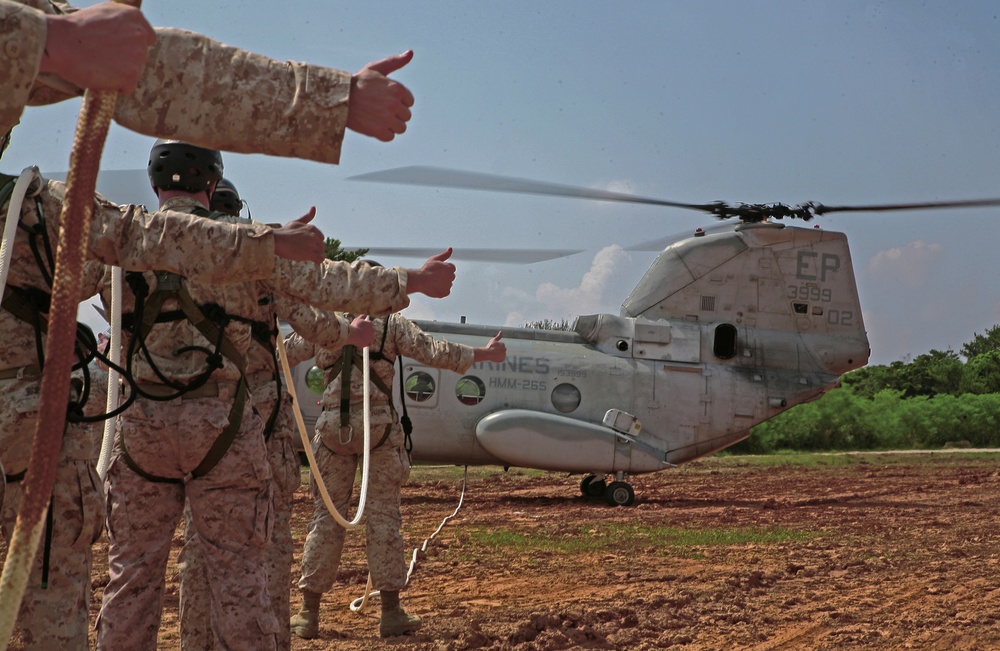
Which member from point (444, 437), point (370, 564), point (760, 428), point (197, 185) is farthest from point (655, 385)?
point (760, 428)

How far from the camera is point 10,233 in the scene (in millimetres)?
2871

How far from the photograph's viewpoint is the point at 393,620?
18.6 feet

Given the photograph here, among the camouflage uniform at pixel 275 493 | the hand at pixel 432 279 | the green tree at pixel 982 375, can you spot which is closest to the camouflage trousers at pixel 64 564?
the camouflage uniform at pixel 275 493

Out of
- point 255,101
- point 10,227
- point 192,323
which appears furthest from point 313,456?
point 255,101

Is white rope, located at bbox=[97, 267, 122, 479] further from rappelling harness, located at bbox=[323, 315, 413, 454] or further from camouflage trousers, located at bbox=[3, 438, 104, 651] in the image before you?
rappelling harness, located at bbox=[323, 315, 413, 454]

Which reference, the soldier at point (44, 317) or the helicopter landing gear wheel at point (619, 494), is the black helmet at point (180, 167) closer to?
the soldier at point (44, 317)

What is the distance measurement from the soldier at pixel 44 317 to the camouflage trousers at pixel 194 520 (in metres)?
0.28

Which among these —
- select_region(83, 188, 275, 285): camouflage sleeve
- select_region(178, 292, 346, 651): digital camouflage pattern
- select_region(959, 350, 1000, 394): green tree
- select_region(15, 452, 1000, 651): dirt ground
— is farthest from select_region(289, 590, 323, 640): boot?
select_region(959, 350, 1000, 394): green tree

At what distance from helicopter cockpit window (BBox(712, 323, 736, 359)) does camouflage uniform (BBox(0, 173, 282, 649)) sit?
475 inches

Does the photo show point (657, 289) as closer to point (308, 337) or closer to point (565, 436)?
point (565, 436)

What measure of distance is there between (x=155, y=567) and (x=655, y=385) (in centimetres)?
1115

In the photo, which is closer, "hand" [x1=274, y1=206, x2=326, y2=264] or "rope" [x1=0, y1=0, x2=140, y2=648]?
"rope" [x1=0, y1=0, x2=140, y2=648]

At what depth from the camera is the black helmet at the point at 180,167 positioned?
12.9ft

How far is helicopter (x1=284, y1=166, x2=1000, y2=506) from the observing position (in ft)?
45.1
